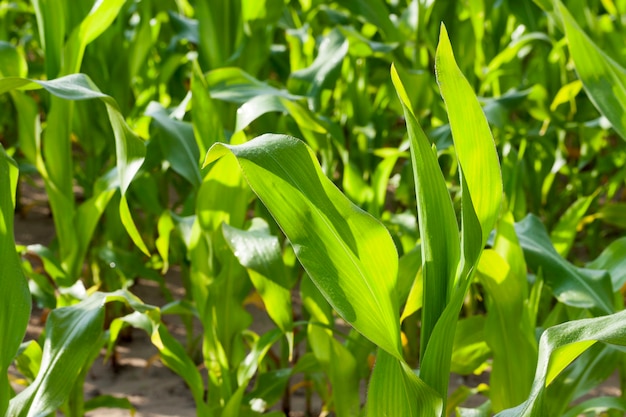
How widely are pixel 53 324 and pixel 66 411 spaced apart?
35cm

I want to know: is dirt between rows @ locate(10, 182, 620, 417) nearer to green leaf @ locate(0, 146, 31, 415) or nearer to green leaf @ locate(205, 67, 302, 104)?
green leaf @ locate(205, 67, 302, 104)

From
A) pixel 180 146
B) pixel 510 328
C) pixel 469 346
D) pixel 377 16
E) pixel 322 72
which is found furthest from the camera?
pixel 377 16

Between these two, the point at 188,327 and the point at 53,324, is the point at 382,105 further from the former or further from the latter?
the point at 53,324

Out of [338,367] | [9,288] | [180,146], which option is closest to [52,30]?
[180,146]

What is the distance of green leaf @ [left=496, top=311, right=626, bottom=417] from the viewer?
2.64 feet

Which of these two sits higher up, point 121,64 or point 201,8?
point 201,8

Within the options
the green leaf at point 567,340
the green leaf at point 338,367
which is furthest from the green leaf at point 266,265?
the green leaf at point 567,340

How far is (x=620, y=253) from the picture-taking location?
1440mm

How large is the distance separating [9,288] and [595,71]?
835 mm

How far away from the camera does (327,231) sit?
2.95 feet

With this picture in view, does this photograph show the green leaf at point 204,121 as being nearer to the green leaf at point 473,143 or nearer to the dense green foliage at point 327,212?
the dense green foliage at point 327,212

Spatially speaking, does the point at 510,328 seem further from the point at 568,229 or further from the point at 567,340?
the point at 568,229

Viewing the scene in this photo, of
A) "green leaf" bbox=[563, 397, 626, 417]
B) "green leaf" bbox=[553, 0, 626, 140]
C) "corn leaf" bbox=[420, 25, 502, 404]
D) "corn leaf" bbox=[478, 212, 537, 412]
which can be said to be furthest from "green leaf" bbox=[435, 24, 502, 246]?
"green leaf" bbox=[563, 397, 626, 417]

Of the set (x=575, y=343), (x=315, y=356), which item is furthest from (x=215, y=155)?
(x=315, y=356)
